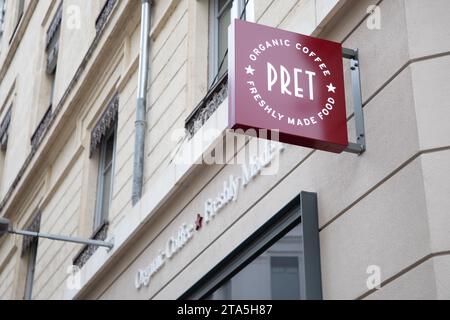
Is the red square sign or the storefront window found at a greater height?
the red square sign

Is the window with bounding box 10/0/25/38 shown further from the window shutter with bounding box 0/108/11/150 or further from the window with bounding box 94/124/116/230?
the window with bounding box 94/124/116/230

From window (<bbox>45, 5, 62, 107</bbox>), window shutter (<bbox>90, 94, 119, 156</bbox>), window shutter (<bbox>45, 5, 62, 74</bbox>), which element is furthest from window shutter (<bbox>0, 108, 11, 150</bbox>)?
window shutter (<bbox>90, 94, 119, 156</bbox>)

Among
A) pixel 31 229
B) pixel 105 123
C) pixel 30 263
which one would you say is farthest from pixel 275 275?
pixel 30 263

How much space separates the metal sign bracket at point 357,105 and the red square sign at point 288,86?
5.2 inches

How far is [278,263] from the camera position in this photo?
25.3 feet

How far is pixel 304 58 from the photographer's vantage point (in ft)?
22.6

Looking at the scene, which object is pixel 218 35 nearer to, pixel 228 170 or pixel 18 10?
pixel 228 170

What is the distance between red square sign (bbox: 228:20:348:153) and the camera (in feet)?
21.5

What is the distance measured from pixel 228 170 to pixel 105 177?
487 centimetres

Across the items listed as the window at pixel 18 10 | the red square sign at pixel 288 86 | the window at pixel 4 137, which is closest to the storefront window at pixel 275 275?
the red square sign at pixel 288 86

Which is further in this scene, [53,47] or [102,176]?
[53,47]

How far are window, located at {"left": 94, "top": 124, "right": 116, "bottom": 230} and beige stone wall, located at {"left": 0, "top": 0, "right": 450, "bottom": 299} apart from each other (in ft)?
0.46

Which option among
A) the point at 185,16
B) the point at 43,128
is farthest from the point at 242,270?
the point at 43,128

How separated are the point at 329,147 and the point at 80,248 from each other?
7.11 meters
